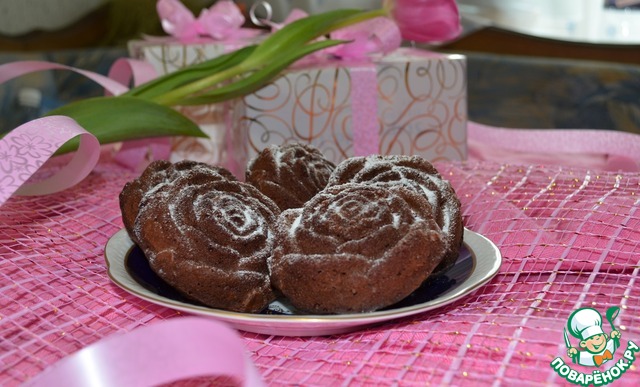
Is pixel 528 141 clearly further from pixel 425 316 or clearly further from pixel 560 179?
pixel 425 316

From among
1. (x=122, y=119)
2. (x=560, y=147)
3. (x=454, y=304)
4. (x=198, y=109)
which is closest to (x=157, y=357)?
(x=454, y=304)

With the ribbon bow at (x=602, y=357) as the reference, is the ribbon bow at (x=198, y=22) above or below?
above

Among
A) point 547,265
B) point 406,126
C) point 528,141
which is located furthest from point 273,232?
point 528,141

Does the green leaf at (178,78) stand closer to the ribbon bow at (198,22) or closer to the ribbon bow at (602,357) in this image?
the ribbon bow at (198,22)

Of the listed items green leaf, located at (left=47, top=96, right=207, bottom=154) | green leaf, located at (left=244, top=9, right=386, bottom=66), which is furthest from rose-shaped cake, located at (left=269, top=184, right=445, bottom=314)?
green leaf, located at (left=244, top=9, right=386, bottom=66)

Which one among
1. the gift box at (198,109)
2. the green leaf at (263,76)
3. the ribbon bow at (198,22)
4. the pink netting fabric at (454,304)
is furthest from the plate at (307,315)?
the ribbon bow at (198,22)
